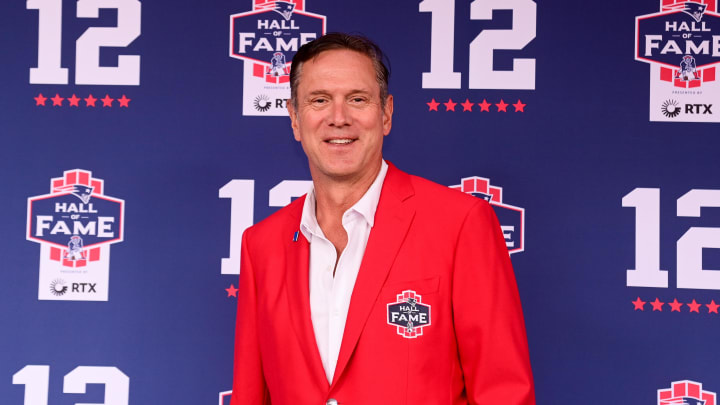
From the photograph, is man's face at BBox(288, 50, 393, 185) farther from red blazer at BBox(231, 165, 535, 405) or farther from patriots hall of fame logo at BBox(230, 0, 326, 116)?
patriots hall of fame logo at BBox(230, 0, 326, 116)

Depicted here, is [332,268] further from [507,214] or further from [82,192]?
[82,192]

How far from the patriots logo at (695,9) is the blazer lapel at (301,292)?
4.76ft

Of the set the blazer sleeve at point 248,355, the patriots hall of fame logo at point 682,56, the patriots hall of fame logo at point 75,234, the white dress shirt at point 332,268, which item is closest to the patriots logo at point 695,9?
the patriots hall of fame logo at point 682,56

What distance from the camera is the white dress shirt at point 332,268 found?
1.45 m

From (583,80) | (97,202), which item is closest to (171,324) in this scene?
(97,202)

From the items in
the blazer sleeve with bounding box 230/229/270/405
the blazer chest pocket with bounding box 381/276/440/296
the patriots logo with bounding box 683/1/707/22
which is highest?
the patriots logo with bounding box 683/1/707/22

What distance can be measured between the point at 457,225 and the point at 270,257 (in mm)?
461

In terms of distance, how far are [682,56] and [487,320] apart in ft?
4.29

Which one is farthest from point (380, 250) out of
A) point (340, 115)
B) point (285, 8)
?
point (285, 8)

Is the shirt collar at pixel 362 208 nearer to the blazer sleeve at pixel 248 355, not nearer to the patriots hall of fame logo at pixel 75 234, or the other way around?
the blazer sleeve at pixel 248 355

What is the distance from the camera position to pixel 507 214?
7.17ft

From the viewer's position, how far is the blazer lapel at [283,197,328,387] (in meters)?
1.43

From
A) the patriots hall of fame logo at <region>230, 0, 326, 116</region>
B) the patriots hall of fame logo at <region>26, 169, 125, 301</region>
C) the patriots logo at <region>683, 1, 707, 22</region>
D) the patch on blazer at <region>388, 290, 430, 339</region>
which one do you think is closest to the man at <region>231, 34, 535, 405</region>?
the patch on blazer at <region>388, 290, 430, 339</region>

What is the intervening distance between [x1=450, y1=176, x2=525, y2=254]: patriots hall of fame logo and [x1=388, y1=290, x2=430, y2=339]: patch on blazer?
2.75 feet
